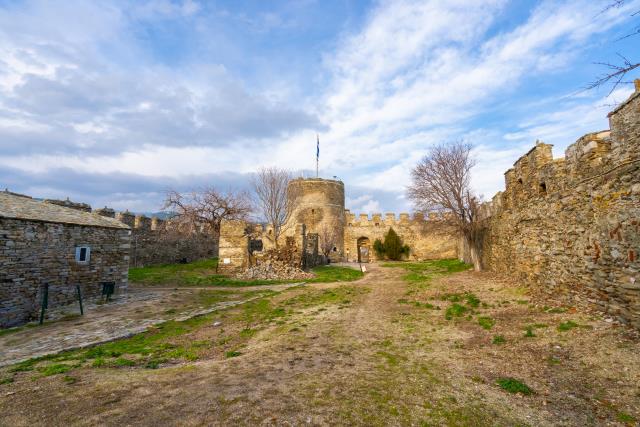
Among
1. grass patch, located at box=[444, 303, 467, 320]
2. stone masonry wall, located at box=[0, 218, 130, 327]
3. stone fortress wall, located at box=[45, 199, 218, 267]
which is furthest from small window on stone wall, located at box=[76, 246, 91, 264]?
grass patch, located at box=[444, 303, 467, 320]

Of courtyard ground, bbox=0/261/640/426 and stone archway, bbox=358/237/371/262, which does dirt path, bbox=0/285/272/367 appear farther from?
stone archway, bbox=358/237/371/262

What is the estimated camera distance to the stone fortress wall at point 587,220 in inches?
233

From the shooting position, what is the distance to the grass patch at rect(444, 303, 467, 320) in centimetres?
823

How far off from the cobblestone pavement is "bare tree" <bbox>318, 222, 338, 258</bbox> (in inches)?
718

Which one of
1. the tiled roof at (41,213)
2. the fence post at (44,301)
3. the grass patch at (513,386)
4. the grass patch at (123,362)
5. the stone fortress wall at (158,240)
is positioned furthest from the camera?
the stone fortress wall at (158,240)

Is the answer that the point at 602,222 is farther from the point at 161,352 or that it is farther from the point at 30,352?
the point at 30,352

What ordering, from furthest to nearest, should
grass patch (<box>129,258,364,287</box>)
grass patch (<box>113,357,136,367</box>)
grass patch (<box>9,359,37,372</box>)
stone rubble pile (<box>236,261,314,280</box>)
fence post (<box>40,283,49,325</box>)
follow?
stone rubble pile (<box>236,261,314,280</box>) → grass patch (<box>129,258,364,287</box>) → fence post (<box>40,283,49,325</box>) → grass patch (<box>113,357,136,367</box>) → grass patch (<box>9,359,37,372</box>)

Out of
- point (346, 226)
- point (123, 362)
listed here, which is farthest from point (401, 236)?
point (123, 362)

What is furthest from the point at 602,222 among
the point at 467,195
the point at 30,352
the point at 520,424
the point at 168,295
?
the point at 168,295

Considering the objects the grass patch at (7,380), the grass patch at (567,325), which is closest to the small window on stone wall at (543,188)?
the grass patch at (567,325)

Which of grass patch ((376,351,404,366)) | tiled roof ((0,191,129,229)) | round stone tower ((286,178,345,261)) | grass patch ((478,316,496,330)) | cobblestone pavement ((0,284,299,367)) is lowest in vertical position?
cobblestone pavement ((0,284,299,367))

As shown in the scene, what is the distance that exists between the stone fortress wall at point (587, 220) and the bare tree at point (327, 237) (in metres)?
20.9

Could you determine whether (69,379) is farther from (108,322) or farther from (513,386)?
(513,386)

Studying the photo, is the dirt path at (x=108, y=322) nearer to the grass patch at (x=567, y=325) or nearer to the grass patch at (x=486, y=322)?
the grass patch at (x=486, y=322)
